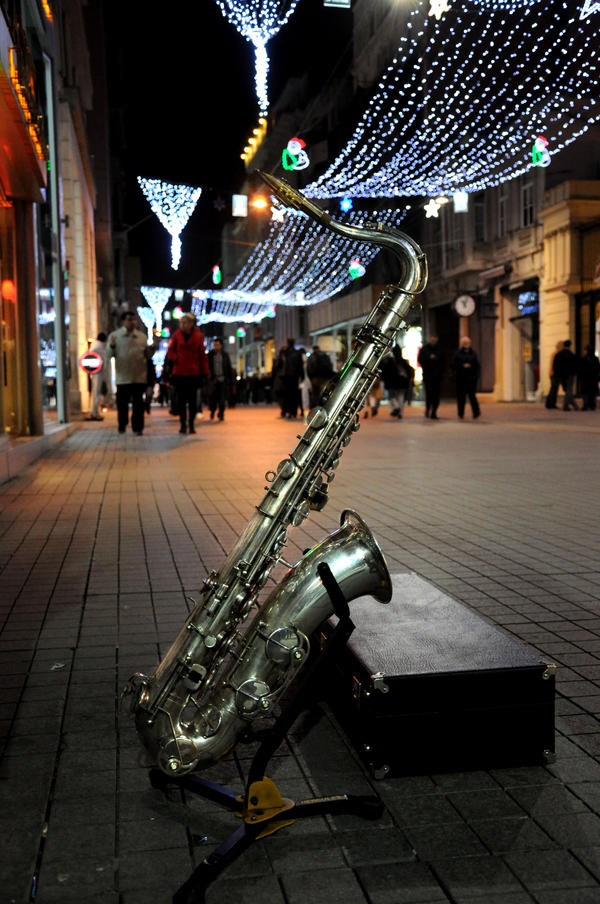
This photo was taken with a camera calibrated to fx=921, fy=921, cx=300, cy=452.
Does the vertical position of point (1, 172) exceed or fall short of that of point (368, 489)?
it exceeds it

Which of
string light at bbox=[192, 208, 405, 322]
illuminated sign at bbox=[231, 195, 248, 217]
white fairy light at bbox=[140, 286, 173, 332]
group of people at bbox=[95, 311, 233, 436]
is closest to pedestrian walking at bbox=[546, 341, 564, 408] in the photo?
illuminated sign at bbox=[231, 195, 248, 217]

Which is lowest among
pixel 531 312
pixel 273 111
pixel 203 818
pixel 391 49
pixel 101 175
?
pixel 203 818

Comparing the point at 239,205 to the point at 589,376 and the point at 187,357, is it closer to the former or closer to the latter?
the point at 589,376

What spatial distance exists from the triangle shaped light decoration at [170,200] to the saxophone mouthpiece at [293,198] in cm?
2738

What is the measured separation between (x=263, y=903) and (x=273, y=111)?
7028 centimetres

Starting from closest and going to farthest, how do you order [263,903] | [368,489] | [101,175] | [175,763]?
[263,903]
[175,763]
[368,489]
[101,175]

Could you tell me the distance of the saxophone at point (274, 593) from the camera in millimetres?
2578

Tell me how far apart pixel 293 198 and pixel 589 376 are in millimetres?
23807

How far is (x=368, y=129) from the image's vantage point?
4041cm

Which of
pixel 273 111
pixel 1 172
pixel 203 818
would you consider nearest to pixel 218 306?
pixel 273 111

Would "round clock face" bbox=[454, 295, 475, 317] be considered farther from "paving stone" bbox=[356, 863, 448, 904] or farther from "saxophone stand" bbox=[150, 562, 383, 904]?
"paving stone" bbox=[356, 863, 448, 904]

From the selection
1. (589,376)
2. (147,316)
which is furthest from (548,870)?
(147,316)

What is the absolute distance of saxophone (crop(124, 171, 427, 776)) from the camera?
2.58 m

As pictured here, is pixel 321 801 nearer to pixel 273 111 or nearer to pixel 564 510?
pixel 564 510
